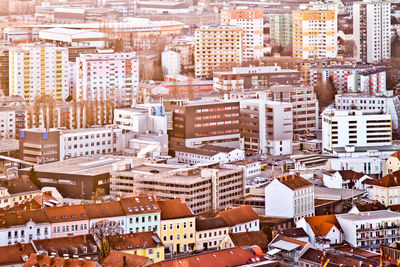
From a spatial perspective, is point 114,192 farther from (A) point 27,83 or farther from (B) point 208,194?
(A) point 27,83

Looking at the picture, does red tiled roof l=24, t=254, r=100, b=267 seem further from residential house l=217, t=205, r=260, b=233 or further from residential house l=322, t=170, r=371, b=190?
residential house l=322, t=170, r=371, b=190

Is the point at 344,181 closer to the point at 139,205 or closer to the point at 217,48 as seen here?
the point at 139,205

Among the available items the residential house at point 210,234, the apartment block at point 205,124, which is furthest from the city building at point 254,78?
the residential house at point 210,234

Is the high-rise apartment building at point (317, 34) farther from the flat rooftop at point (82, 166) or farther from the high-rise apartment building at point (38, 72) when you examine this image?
the flat rooftop at point (82, 166)

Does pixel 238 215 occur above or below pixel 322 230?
above

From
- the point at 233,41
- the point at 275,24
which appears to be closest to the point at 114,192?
the point at 233,41

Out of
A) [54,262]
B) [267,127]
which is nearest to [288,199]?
[54,262]

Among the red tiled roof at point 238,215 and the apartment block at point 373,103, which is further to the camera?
the apartment block at point 373,103
